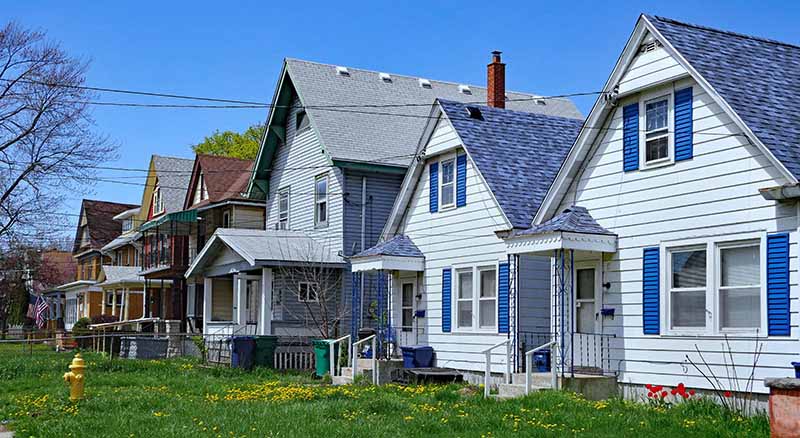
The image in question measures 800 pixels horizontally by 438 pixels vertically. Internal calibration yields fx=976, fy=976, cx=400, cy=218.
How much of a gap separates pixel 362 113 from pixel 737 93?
18.0 metres

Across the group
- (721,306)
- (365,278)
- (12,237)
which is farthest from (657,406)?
(12,237)

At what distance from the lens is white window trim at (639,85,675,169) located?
17250 millimetres

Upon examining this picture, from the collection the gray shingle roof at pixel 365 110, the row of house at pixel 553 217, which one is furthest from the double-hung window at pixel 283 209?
the gray shingle roof at pixel 365 110

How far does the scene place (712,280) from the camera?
16.1m

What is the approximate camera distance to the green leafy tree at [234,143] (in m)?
69.1

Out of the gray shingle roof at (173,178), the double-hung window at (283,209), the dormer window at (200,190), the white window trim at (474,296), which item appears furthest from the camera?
the gray shingle roof at (173,178)

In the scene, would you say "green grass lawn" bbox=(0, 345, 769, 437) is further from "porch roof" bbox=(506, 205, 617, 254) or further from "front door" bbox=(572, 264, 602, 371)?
"porch roof" bbox=(506, 205, 617, 254)

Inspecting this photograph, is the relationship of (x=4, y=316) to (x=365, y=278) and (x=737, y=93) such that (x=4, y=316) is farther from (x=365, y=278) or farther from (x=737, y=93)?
(x=737, y=93)

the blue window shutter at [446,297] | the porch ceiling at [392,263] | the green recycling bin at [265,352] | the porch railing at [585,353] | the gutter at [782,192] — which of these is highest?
the gutter at [782,192]

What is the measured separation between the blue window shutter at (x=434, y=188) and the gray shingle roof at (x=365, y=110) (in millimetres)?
5732

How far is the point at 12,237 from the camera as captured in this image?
43031 mm

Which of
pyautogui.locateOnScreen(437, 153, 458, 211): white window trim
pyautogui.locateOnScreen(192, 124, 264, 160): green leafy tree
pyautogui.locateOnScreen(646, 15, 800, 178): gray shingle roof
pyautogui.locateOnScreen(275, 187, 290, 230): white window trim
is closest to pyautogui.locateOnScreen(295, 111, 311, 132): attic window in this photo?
pyautogui.locateOnScreen(275, 187, 290, 230): white window trim

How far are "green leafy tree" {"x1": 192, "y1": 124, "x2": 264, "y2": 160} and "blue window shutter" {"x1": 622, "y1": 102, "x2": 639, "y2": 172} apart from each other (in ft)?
172

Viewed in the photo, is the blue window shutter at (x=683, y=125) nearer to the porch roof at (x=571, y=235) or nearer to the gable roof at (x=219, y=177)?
the porch roof at (x=571, y=235)
